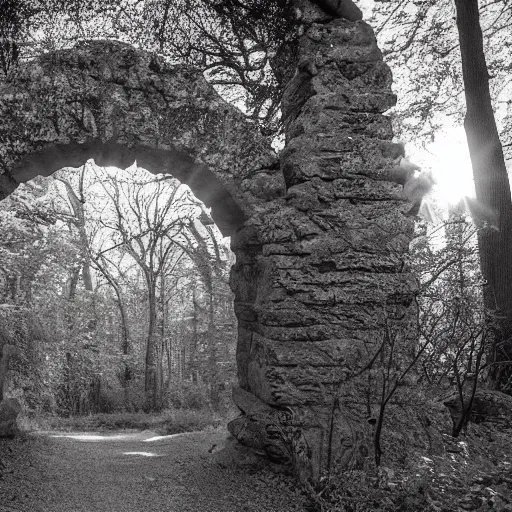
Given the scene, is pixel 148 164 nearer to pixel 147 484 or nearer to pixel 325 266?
pixel 325 266

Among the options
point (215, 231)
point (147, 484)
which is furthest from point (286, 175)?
point (215, 231)

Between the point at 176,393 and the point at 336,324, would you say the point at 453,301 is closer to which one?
the point at 336,324

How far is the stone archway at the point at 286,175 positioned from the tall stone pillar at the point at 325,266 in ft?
0.04

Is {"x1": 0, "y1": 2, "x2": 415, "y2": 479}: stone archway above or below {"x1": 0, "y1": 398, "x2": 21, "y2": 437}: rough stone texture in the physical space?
above

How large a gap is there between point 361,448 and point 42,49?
4472 mm

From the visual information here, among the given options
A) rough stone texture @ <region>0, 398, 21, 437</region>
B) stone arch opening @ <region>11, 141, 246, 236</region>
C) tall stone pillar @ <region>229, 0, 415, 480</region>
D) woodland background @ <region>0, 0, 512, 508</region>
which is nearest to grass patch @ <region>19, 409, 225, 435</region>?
woodland background @ <region>0, 0, 512, 508</region>

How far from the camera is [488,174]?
6.63 metres

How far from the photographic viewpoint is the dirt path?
10.5ft

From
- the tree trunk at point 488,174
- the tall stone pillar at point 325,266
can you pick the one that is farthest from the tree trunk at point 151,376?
the tree trunk at point 488,174

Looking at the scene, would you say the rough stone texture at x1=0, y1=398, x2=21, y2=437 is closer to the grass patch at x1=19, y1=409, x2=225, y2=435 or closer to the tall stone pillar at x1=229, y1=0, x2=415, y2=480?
the tall stone pillar at x1=229, y1=0, x2=415, y2=480

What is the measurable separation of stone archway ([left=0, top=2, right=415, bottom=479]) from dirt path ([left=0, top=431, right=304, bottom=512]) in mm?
301

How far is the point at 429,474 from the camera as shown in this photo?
3.24 meters

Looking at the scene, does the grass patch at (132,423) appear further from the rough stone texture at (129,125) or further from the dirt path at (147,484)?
the rough stone texture at (129,125)

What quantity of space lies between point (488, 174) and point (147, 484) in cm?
582
